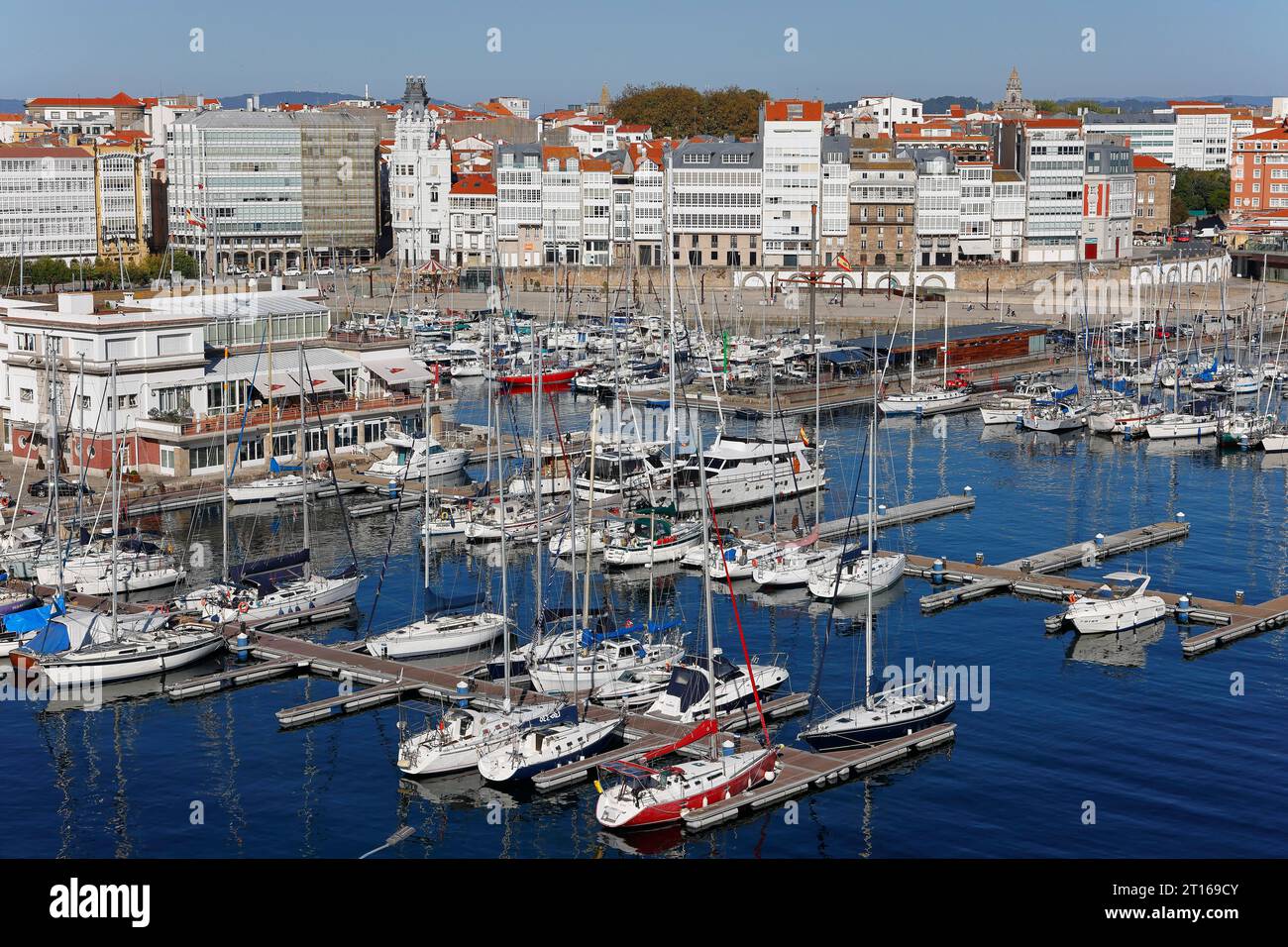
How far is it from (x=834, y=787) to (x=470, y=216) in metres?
67.8

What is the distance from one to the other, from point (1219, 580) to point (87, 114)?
290 feet

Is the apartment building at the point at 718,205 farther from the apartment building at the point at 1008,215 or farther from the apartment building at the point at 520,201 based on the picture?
the apartment building at the point at 1008,215

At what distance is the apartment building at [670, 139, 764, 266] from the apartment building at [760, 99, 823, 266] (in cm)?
56

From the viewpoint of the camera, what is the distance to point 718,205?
76.2 metres

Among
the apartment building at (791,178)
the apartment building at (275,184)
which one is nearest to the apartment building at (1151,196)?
the apartment building at (791,178)

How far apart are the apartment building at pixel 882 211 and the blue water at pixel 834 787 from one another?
149ft

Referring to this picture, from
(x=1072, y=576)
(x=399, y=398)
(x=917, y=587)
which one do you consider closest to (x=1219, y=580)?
(x=1072, y=576)

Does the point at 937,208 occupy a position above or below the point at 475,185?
below

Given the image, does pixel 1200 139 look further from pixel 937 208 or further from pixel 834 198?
pixel 834 198

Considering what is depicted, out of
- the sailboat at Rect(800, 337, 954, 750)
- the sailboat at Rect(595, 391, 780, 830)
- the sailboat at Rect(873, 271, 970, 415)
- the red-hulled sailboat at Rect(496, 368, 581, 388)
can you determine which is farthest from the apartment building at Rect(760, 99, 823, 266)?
the sailboat at Rect(595, 391, 780, 830)

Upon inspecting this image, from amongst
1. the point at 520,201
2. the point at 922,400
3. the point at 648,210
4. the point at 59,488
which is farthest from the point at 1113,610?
the point at 520,201

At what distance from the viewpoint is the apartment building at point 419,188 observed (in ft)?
278

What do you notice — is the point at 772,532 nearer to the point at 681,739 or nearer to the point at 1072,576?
the point at 1072,576

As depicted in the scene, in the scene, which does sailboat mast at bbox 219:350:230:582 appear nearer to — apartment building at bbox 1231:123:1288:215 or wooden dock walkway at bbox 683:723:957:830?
wooden dock walkway at bbox 683:723:957:830
